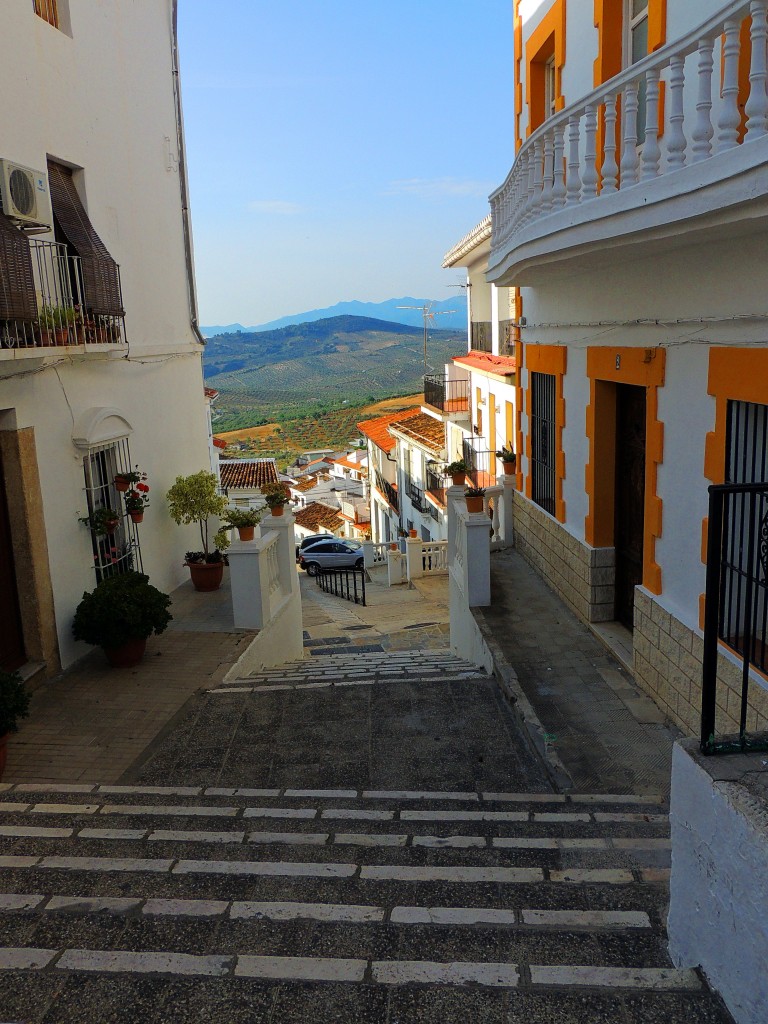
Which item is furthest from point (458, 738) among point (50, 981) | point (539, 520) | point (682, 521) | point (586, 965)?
point (539, 520)

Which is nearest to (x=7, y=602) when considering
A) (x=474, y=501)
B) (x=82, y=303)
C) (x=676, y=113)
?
(x=82, y=303)

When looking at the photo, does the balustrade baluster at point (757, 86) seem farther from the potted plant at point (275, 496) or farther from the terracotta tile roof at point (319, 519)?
the terracotta tile roof at point (319, 519)

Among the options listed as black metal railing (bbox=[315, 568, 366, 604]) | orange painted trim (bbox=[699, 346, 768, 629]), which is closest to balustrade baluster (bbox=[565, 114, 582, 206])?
orange painted trim (bbox=[699, 346, 768, 629])

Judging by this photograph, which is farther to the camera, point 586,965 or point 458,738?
point 458,738

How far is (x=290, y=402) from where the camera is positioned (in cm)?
12356

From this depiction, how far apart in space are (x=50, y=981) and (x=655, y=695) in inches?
210

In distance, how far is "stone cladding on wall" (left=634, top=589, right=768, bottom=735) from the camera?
5195 millimetres

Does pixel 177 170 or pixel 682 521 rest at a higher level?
pixel 177 170

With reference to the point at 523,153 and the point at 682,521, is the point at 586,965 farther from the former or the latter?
the point at 523,153

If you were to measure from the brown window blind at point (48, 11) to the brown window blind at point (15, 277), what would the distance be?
3.17 meters

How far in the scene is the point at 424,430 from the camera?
2852 centimetres

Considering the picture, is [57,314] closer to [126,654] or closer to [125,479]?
[125,479]

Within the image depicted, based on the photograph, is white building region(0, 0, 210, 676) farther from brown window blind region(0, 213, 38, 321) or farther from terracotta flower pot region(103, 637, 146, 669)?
terracotta flower pot region(103, 637, 146, 669)

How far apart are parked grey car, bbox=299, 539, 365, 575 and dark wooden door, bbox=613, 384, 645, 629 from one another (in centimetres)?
1817
